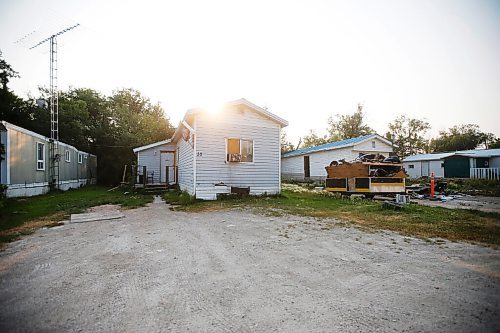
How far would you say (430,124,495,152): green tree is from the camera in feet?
149

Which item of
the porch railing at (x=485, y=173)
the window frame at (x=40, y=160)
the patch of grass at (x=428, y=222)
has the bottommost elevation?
the patch of grass at (x=428, y=222)

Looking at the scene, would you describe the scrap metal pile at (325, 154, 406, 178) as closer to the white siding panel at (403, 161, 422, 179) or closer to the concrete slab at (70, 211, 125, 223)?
the concrete slab at (70, 211, 125, 223)

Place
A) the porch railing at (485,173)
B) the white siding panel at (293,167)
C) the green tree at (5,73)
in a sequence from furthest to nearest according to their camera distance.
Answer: the white siding panel at (293,167) < the porch railing at (485,173) < the green tree at (5,73)

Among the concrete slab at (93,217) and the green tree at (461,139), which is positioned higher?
the green tree at (461,139)

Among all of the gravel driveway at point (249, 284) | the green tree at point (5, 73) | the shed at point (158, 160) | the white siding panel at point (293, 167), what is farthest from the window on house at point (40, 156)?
the white siding panel at point (293, 167)

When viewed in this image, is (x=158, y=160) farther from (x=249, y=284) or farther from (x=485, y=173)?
(x=485, y=173)

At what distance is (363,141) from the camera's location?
20.1 meters

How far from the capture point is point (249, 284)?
2.81m

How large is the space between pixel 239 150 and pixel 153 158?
378 inches

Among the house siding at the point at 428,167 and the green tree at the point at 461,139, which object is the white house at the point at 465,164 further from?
→ the green tree at the point at 461,139

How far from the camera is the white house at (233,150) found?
10.8m

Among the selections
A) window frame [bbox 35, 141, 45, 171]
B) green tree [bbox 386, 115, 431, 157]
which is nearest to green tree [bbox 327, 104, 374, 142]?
green tree [bbox 386, 115, 431, 157]

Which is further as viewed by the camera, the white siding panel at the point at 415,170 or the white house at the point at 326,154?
the white siding panel at the point at 415,170

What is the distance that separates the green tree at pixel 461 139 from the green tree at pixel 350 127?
15.7 metres
